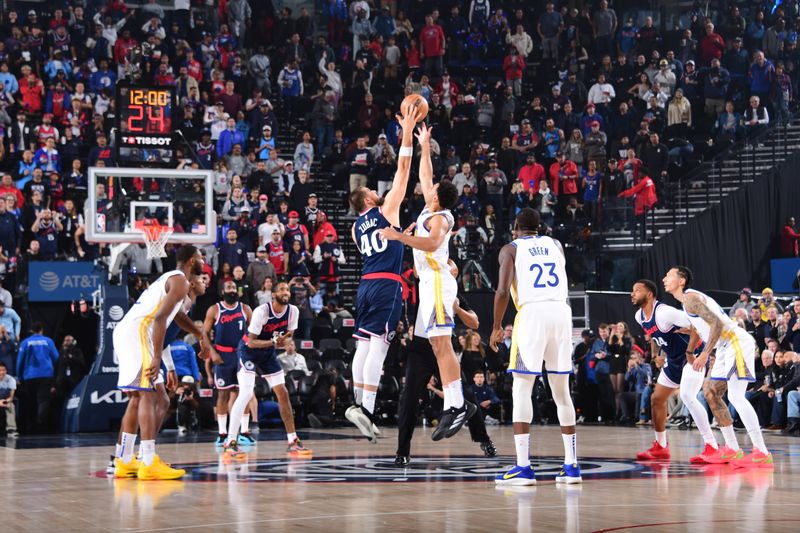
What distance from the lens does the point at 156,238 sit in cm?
1823

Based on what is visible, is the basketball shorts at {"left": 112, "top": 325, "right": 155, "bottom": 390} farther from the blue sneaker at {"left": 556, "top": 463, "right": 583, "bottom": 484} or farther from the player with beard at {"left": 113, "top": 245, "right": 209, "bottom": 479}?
the blue sneaker at {"left": 556, "top": 463, "right": 583, "bottom": 484}

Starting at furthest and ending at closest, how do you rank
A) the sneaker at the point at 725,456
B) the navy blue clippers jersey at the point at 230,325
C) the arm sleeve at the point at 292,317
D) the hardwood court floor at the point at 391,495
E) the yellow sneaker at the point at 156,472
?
the navy blue clippers jersey at the point at 230,325 → the arm sleeve at the point at 292,317 → the sneaker at the point at 725,456 → the yellow sneaker at the point at 156,472 → the hardwood court floor at the point at 391,495

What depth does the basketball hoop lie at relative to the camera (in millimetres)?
18156

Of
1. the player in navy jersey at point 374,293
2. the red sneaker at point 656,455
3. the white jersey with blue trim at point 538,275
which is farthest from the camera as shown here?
the red sneaker at point 656,455

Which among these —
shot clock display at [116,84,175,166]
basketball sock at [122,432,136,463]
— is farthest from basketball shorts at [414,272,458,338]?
shot clock display at [116,84,175,166]

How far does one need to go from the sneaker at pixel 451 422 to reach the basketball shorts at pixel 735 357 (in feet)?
10.5

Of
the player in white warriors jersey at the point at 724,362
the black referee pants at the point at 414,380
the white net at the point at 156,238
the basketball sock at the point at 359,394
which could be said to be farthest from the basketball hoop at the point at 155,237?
the player in white warriors jersey at the point at 724,362

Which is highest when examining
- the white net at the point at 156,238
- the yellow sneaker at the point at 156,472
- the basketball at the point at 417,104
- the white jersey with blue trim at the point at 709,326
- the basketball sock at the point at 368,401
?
the basketball at the point at 417,104

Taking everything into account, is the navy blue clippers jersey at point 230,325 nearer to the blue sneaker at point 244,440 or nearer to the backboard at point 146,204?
the blue sneaker at point 244,440

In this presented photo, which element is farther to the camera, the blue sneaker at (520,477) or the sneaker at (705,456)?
the sneaker at (705,456)

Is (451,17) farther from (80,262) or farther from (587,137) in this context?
(80,262)

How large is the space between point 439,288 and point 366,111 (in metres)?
17.0

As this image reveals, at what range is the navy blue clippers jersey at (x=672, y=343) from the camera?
12234mm

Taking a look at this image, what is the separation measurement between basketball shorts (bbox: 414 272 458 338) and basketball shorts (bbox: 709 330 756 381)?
3315 mm
